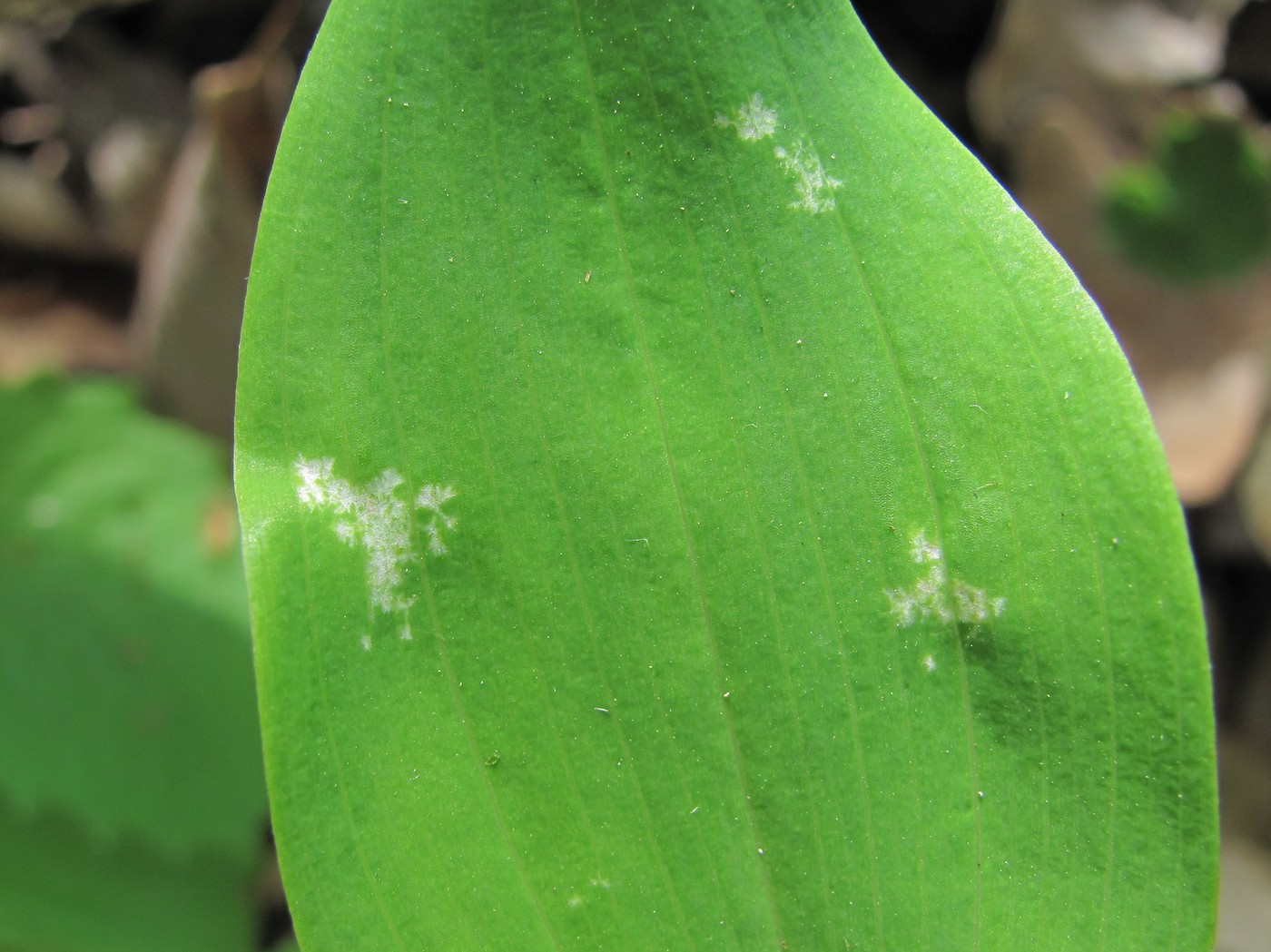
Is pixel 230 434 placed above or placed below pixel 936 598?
below

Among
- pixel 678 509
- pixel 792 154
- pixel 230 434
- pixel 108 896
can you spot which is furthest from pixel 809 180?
pixel 230 434

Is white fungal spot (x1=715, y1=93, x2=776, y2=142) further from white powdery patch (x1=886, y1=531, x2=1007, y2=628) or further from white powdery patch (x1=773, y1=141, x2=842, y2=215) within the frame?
white powdery patch (x1=886, y1=531, x2=1007, y2=628)

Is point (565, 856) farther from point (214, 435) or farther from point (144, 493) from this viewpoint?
point (214, 435)

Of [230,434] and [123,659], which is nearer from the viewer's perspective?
[123,659]

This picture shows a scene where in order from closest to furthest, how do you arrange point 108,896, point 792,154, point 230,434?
point 792,154 < point 108,896 < point 230,434

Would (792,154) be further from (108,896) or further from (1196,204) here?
(108,896)

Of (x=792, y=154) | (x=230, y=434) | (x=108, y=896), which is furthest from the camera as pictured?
(x=230, y=434)

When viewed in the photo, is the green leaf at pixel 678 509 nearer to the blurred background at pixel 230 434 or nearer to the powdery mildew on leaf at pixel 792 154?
the powdery mildew on leaf at pixel 792 154

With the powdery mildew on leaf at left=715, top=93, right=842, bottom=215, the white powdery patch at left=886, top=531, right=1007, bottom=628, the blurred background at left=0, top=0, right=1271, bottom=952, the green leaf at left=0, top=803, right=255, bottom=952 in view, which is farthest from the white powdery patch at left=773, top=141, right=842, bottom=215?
the green leaf at left=0, top=803, right=255, bottom=952
